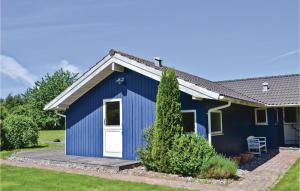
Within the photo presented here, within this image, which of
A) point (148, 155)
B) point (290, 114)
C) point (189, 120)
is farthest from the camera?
point (290, 114)

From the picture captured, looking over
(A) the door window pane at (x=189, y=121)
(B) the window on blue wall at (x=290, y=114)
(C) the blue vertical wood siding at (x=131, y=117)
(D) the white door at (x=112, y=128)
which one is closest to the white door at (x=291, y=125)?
(B) the window on blue wall at (x=290, y=114)

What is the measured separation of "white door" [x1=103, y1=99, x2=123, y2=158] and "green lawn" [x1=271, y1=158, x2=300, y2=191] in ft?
20.6

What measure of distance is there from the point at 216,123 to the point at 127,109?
139 inches

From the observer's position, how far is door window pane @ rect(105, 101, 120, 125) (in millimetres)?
13578

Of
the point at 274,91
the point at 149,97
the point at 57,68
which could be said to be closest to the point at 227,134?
the point at 149,97

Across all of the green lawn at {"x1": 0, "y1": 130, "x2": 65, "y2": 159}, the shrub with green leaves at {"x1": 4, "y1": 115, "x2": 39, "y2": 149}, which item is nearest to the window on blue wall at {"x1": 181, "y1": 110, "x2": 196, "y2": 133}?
the green lawn at {"x1": 0, "y1": 130, "x2": 65, "y2": 159}

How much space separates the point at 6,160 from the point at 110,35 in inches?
276

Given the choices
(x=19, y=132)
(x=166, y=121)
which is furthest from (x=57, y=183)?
(x=19, y=132)

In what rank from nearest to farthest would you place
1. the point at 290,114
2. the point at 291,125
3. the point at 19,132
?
the point at 19,132 → the point at 291,125 → the point at 290,114

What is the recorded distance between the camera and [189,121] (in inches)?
468

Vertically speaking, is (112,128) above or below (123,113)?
below

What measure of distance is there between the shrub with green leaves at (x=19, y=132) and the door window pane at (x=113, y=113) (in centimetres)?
689

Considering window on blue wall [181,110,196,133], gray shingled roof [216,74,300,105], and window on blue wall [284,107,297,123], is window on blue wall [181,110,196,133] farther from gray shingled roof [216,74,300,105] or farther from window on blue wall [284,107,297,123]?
window on blue wall [284,107,297,123]

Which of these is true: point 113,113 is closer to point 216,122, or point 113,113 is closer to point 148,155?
point 148,155
